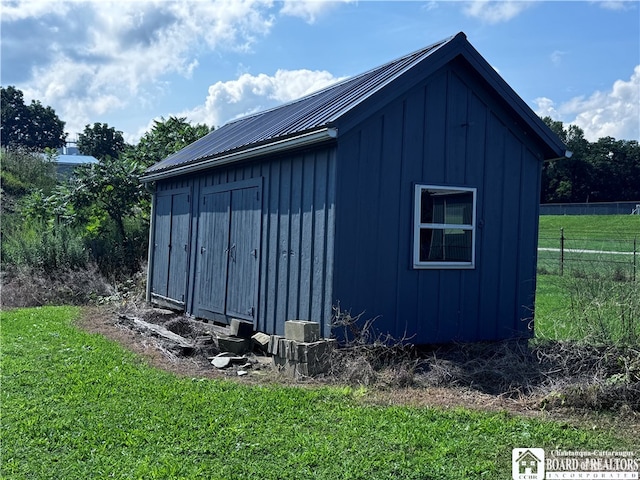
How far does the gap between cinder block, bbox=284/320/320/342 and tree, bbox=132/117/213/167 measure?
11.7 metres

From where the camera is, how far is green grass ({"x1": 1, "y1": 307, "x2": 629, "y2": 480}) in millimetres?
4148

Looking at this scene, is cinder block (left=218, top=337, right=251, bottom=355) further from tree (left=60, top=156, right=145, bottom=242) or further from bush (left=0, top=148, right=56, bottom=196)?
bush (left=0, top=148, right=56, bottom=196)

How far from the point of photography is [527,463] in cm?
432

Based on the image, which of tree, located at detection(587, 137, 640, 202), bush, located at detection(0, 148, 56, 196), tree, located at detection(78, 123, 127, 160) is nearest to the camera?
bush, located at detection(0, 148, 56, 196)

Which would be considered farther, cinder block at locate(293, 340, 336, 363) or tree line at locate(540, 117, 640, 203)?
tree line at locate(540, 117, 640, 203)

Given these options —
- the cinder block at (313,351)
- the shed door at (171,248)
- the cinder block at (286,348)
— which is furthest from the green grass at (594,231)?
the shed door at (171,248)

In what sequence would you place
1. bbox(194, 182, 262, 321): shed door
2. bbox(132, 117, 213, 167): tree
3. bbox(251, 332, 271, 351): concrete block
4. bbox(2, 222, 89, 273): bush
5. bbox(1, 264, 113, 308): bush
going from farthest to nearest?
bbox(132, 117, 213, 167): tree, bbox(2, 222, 89, 273): bush, bbox(1, 264, 113, 308): bush, bbox(194, 182, 262, 321): shed door, bbox(251, 332, 271, 351): concrete block

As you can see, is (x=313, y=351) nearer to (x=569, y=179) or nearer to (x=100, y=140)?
(x=569, y=179)

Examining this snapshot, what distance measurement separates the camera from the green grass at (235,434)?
4.15m

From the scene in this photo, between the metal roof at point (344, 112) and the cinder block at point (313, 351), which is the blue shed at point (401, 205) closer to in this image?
the metal roof at point (344, 112)

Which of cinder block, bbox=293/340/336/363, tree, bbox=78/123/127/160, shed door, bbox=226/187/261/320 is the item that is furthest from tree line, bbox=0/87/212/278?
tree, bbox=78/123/127/160

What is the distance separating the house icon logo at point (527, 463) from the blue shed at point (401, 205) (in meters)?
2.81

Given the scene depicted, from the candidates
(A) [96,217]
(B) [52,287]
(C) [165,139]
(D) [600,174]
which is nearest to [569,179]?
(D) [600,174]

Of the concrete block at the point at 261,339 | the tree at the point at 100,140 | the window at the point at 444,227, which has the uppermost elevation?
the tree at the point at 100,140
